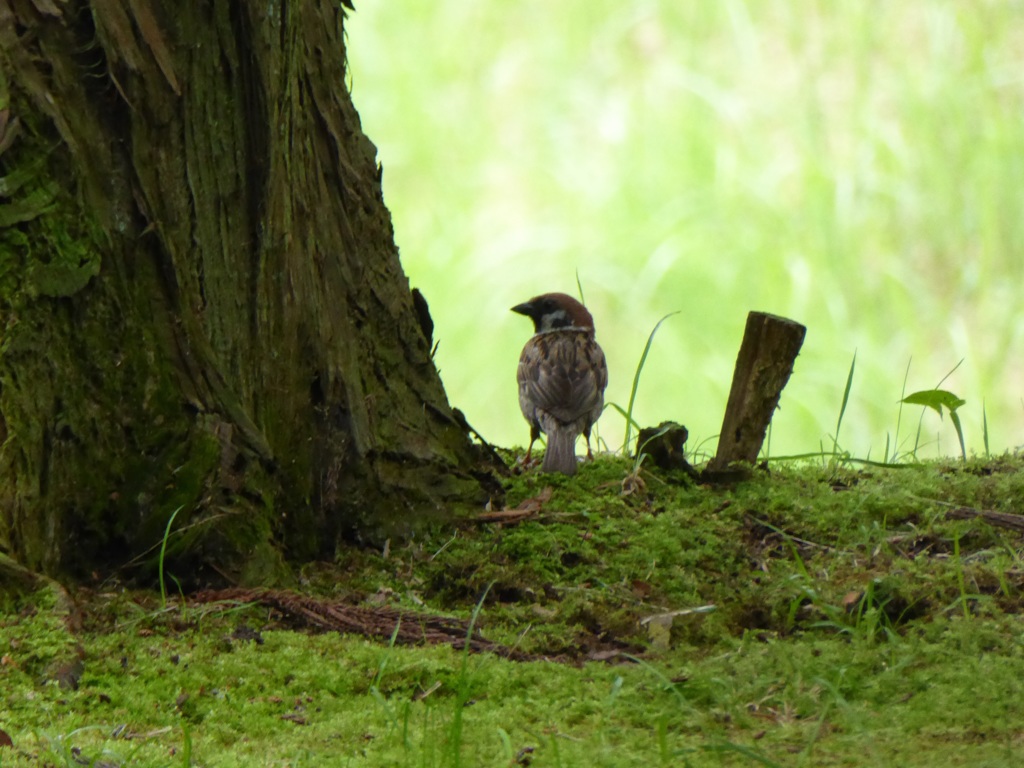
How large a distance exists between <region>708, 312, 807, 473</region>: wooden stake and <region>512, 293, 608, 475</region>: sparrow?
1.58 metres

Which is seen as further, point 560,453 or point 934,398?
point 560,453

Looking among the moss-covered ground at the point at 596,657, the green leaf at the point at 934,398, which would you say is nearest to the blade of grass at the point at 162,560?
the moss-covered ground at the point at 596,657

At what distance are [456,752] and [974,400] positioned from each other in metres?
5.49

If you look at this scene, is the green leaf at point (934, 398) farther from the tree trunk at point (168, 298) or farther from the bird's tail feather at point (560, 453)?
the tree trunk at point (168, 298)

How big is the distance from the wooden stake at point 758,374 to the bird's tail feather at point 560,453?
604 millimetres

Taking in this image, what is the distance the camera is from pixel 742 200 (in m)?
7.64

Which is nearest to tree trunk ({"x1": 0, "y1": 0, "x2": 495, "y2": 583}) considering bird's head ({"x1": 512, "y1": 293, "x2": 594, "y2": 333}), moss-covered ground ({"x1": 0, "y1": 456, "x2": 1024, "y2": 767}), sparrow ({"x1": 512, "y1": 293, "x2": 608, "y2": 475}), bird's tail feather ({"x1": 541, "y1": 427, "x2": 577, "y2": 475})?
moss-covered ground ({"x1": 0, "y1": 456, "x2": 1024, "y2": 767})

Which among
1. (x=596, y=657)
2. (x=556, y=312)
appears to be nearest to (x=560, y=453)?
(x=556, y=312)

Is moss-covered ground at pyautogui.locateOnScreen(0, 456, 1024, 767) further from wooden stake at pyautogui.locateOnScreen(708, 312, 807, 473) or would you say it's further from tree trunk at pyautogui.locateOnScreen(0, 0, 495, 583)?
wooden stake at pyautogui.locateOnScreen(708, 312, 807, 473)

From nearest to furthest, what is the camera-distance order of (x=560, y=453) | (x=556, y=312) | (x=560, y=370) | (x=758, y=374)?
(x=758, y=374), (x=560, y=453), (x=560, y=370), (x=556, y=312)

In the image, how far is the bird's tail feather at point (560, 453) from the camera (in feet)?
16.7

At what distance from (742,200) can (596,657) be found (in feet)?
15.8

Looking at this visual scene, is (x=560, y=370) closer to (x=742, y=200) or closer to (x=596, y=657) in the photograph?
(x=742, y=200)

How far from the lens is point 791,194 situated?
766 centimetres
